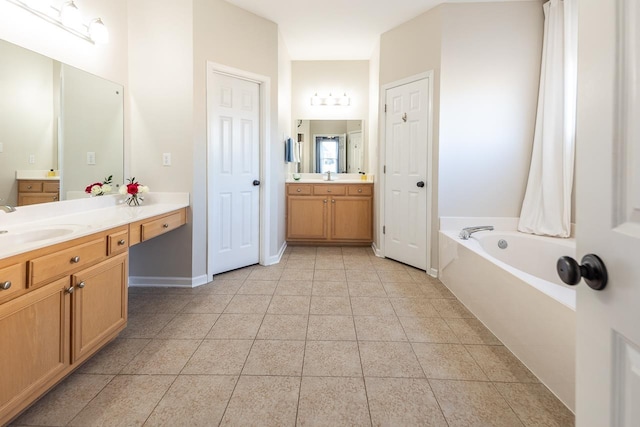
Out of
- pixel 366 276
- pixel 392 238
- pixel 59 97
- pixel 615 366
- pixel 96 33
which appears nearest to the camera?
pixel 615 366

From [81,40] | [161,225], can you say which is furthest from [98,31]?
[161,225]

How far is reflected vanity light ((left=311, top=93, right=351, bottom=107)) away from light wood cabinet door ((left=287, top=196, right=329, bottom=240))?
1502 mm

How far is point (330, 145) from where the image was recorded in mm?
4980

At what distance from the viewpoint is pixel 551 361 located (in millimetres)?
1544

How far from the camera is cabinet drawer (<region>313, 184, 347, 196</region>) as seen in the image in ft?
14.8

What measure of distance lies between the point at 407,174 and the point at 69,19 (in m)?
3.07

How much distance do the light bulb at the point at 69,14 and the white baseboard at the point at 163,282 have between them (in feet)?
6.64

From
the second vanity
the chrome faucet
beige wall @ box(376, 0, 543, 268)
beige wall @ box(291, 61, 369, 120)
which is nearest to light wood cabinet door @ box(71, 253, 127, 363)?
the second vanity

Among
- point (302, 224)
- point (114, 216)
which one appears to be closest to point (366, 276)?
point (302, 224)

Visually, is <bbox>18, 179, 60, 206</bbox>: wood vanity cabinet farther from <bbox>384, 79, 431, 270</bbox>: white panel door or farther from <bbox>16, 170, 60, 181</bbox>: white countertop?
<bbox>384, 79, 431, 270</bbox>: white panel door

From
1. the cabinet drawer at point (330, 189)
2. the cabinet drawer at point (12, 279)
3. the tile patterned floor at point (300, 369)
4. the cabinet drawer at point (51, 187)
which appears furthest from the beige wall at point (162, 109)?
the cabinet drawer at point (330, 189)

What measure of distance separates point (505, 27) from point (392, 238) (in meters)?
2.35

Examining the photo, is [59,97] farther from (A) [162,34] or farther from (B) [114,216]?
(A) [162,34]

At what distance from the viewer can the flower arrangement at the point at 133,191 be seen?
104 inches
